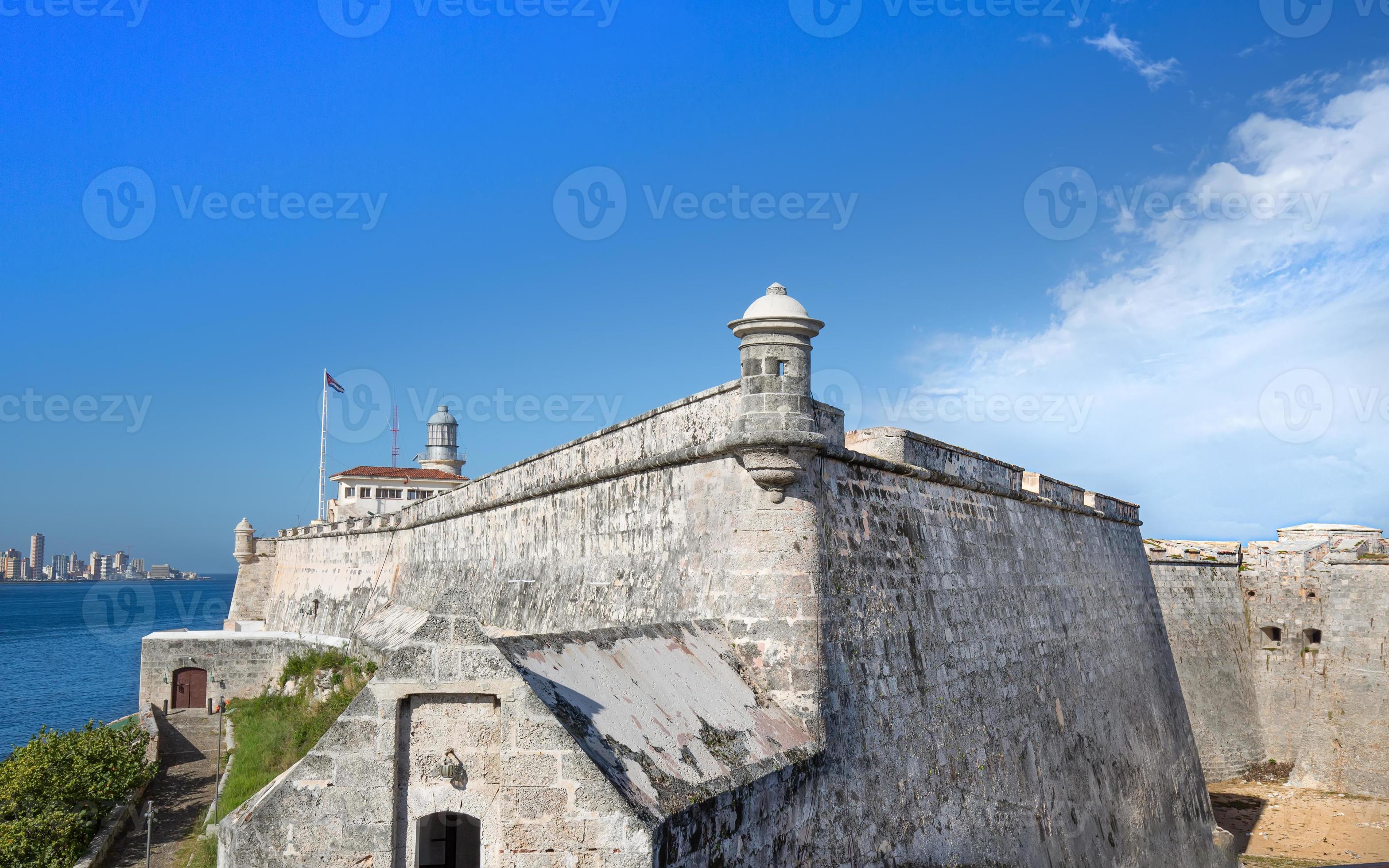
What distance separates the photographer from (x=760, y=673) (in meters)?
7.74

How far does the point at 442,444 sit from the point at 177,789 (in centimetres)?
3016

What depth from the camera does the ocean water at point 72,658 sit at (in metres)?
47.6

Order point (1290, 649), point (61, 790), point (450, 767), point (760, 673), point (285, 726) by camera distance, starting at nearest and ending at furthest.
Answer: point (450, 767), point (760, 673), point (285, 726), point (61, 790), point (1290, 649)

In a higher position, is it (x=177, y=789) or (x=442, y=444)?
(x=442, y=444)

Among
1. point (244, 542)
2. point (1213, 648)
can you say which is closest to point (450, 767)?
point (1213, 648)

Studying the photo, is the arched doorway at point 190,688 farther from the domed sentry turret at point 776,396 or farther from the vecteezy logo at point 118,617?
the vecteezy logo at point 118,617

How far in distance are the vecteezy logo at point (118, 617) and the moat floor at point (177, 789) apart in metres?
83.1

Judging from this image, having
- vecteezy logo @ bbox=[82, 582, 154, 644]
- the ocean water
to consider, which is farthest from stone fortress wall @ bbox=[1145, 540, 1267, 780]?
vecteezy logo @ bbox=[82, 582, 154, 644]

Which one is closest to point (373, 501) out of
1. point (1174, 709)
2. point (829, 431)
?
point (1174, 709)

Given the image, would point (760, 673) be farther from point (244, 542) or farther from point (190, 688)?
point (244, 542)

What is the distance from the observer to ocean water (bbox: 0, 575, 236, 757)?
47.6 metres

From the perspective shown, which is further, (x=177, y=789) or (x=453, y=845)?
(x=177, y=789)

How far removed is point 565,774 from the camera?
4.98 meters

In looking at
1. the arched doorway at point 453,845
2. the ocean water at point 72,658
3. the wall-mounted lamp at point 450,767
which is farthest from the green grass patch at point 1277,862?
the ocean water at point 72,658
